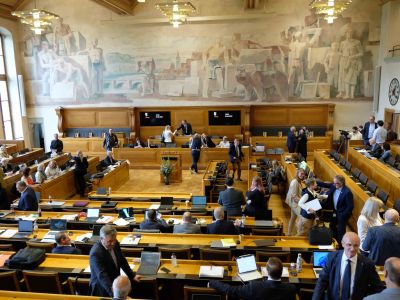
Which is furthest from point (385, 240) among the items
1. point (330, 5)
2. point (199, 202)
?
point (330, 5)

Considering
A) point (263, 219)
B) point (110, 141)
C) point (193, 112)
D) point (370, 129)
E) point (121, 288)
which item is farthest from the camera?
point (193, 112)

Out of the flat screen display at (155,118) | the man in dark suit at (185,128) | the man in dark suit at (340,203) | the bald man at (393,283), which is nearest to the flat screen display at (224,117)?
the man in dark suit at (185,128)

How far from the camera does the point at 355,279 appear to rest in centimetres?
340

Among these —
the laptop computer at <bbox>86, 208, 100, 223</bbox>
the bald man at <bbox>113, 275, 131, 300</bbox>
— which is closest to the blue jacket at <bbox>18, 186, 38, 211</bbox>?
the laptop computer at <bbox>86, 208, 100, 223</bbox>

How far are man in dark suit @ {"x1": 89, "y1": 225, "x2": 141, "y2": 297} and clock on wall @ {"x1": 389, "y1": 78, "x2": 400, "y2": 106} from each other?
12526mm

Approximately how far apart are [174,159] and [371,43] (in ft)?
31.5

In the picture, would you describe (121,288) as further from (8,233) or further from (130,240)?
(8,233)

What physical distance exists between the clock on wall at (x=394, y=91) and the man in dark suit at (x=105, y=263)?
41.1 ft

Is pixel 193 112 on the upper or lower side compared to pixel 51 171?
upper

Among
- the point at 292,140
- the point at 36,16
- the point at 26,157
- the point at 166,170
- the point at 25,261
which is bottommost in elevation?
the point at 166,170

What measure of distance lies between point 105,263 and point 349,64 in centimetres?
1457

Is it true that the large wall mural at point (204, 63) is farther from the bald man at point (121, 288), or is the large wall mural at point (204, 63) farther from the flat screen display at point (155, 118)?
the bald man at point (121, 288)

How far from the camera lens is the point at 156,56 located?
54.8 ft

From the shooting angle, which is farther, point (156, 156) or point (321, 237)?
point (156, 156)
